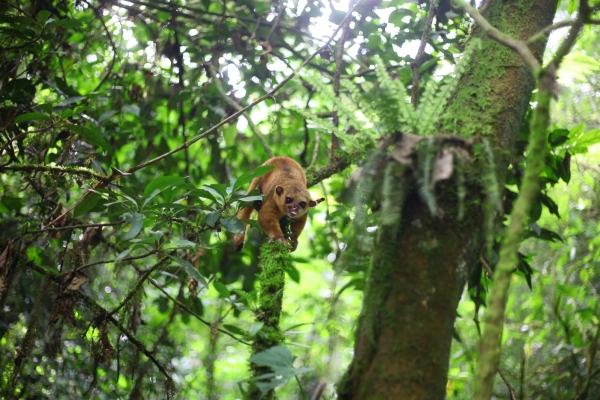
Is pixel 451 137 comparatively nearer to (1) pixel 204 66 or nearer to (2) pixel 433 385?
(2) pixel 433 385

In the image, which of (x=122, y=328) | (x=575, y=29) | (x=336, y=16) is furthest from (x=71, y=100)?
(x=575, y=29)

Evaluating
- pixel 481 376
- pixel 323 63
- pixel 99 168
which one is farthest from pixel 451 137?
pixel 323 63

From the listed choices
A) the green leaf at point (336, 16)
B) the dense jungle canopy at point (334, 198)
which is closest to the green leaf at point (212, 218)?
the dense jungle canopy at point (334, 198)

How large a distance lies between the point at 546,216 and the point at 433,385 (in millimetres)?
4655

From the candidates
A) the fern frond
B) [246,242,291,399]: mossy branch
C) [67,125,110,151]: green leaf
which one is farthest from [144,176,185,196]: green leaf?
the fern frond

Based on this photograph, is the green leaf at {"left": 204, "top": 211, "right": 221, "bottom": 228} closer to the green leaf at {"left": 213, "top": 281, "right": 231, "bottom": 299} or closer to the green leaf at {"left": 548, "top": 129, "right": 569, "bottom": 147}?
the green leaf at {"left": 213, "top": 281, "right": 231, "bottom": 299}

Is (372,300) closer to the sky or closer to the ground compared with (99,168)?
closer to the ground

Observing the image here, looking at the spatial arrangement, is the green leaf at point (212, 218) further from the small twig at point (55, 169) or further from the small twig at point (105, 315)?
the small twig at point (105, 315)

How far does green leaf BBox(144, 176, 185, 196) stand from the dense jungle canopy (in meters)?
0.02

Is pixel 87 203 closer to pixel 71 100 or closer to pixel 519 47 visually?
pixel 71 100

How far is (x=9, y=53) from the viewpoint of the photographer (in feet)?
13.4

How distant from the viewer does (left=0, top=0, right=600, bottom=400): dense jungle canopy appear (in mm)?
1869

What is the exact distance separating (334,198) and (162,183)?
1.22 meters

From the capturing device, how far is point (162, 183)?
121 inches
